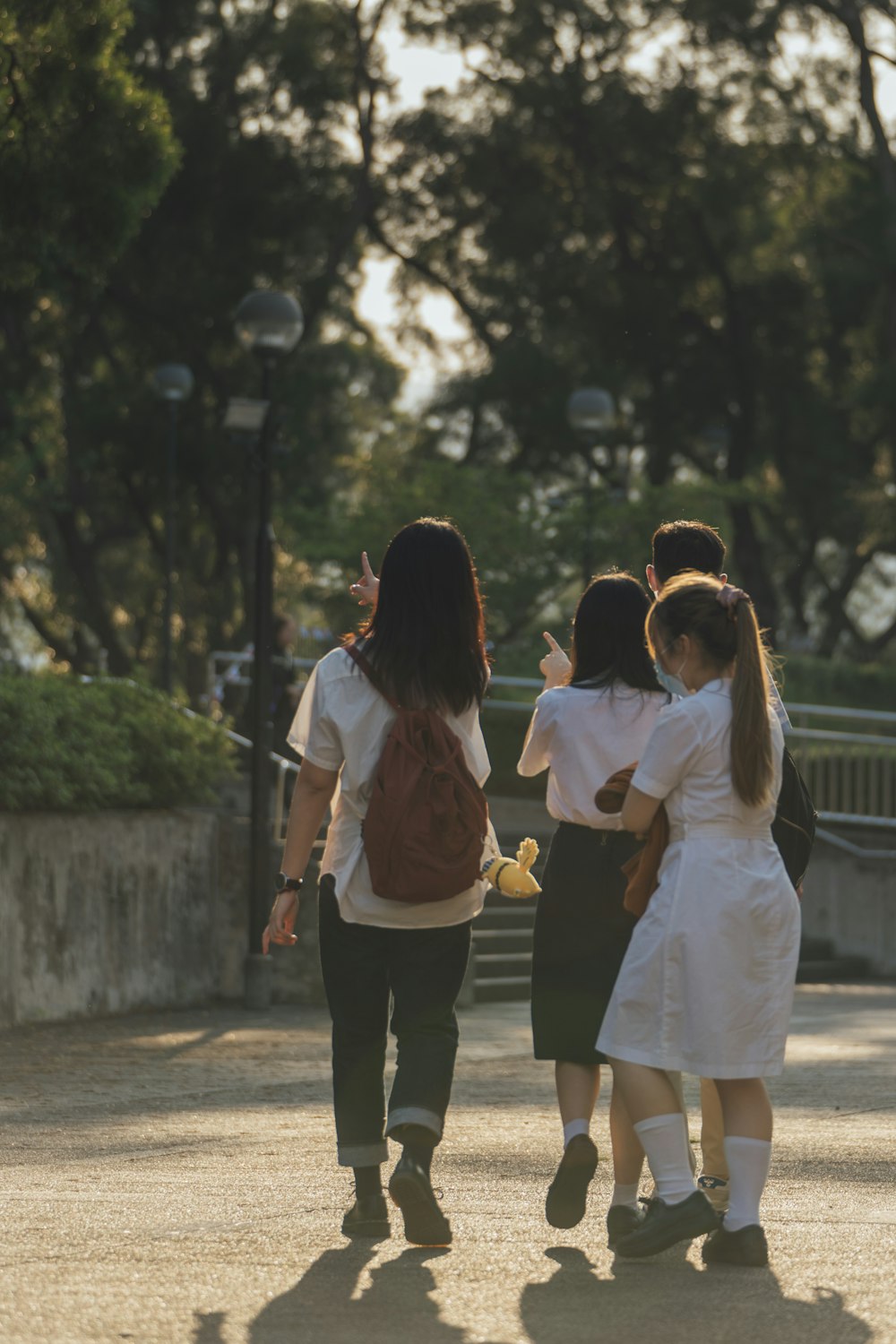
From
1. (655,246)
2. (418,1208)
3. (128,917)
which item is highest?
(655,246)

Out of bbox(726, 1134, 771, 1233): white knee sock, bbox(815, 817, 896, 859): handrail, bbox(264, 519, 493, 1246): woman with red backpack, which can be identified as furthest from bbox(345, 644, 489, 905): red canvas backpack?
bbox(815, 817, 896, 859): handrail

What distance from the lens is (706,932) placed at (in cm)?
466

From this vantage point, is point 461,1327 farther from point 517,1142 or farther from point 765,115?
point 765,115

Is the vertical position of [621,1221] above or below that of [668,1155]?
below

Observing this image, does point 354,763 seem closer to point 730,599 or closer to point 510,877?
point 510,877

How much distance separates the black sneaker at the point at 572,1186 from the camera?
4910 millimetres

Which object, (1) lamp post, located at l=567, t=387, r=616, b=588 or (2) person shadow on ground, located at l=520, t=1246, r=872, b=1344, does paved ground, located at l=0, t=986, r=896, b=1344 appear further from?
(1) lamp post, located at l=567, t=387, r=616, b=588

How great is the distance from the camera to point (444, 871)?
4980 mm

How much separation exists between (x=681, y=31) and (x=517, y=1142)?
83.7 ft

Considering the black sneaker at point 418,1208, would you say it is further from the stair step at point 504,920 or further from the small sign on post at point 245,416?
the stair step at point 504,920

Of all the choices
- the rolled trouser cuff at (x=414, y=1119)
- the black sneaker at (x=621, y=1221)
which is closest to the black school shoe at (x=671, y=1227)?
the black sneaker at (x=621, y=1221)

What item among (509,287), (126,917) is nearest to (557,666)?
(126,917)

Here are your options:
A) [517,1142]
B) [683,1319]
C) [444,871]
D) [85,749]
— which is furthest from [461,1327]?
[85,749]

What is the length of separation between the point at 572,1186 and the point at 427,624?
57.5 inches
